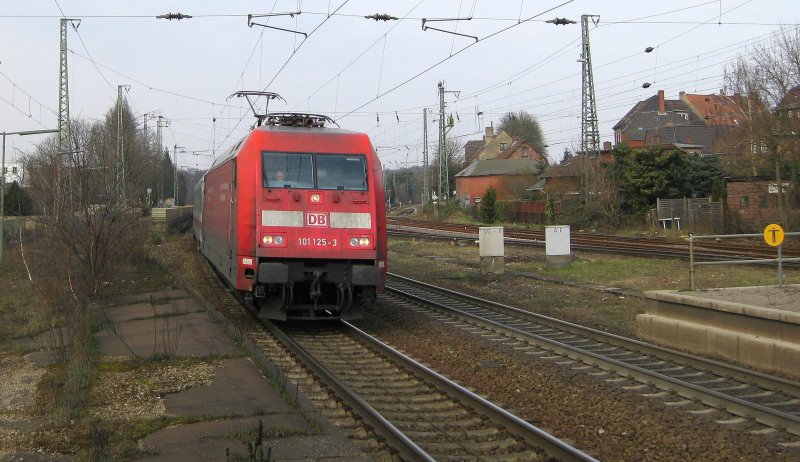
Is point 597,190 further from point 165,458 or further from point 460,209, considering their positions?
point 165,458

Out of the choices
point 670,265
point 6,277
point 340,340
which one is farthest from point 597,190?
point 340,340

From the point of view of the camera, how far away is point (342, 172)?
12.0 m

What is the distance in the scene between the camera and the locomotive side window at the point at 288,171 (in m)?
11.7

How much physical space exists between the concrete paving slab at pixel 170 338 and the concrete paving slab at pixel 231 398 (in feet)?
4.76

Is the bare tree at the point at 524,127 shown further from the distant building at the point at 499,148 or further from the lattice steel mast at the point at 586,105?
the lattice steel mast at the point at 586,105

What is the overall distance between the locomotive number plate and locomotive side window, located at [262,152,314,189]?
0.85 m

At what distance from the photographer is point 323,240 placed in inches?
452

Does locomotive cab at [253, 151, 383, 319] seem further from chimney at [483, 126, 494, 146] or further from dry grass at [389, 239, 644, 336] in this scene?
chimney at [483, 126, 494, 146]

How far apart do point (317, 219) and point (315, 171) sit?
83 cm

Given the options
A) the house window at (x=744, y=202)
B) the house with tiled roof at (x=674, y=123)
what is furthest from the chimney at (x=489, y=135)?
the house window at (x=744, y=202)

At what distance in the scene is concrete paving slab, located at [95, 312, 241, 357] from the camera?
396 inches

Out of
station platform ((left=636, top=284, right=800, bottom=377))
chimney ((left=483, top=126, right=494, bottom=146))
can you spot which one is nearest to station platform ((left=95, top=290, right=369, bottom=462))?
station platform ((left=636, top=284, right=800, bottom=377))

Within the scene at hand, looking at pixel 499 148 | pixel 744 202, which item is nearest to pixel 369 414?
pixel 744 202

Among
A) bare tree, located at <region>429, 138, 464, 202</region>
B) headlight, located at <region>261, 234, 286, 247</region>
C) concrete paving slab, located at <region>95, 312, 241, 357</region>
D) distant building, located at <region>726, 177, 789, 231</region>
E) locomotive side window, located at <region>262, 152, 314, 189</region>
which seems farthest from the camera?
bare tree, located at <region>429, 138, 464, 202</region>
